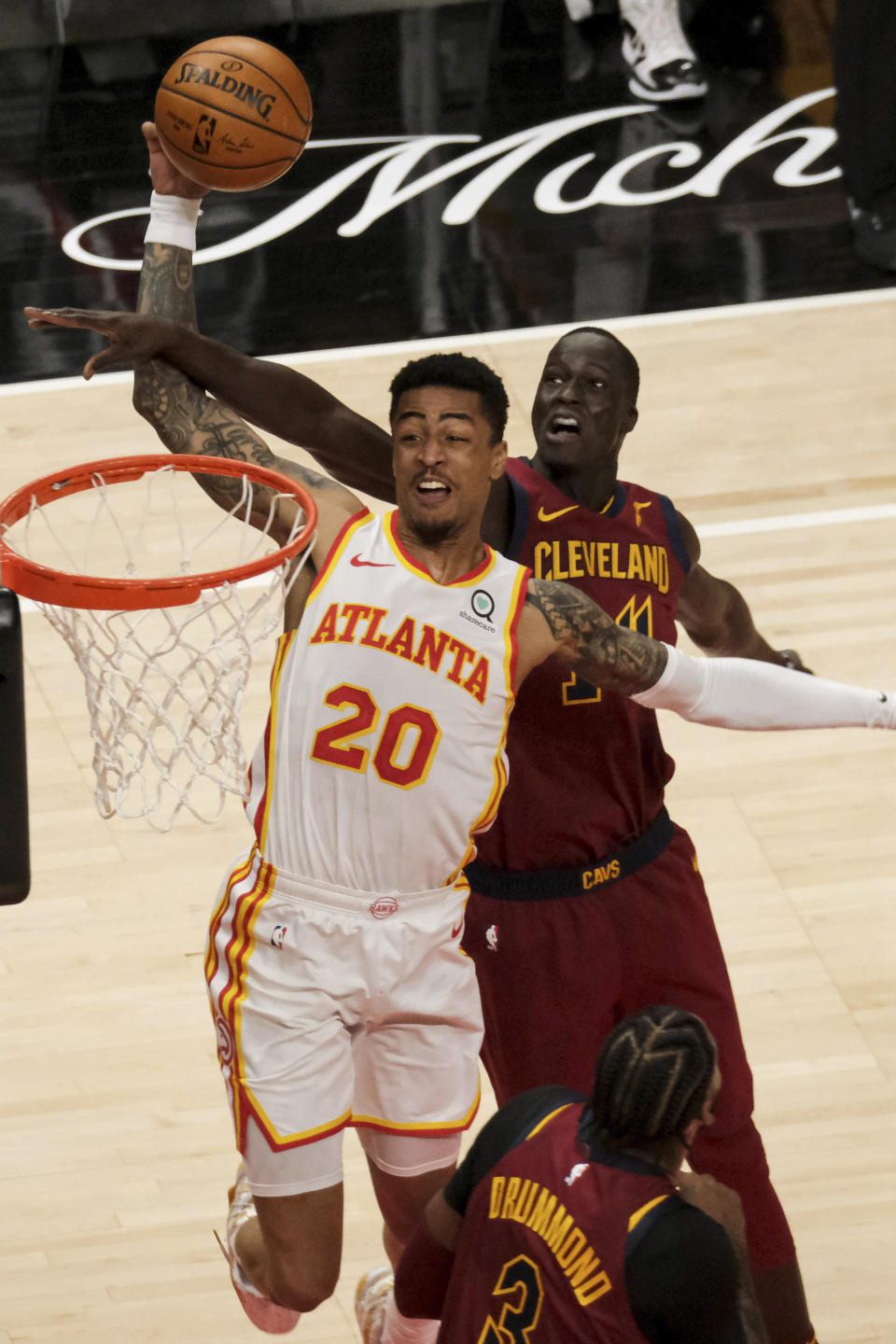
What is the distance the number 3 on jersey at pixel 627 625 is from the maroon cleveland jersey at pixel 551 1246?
1.43 meters

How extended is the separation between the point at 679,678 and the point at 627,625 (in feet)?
1.41

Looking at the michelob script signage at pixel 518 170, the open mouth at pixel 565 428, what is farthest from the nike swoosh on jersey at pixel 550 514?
the michelob script signage at pixel 518 170

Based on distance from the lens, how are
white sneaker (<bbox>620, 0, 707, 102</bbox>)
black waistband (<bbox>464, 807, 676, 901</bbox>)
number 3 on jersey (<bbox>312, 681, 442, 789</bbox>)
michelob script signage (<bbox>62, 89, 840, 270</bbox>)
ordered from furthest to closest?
white sneaker (<bbox>620, 0, 707, 102</bbox>)
michelob script signage (<bbox>62, 89, 840, 270</bbox>)
black waistband (<bbox>464, 807, 676, 901</bbox>)
number 3 on jersey (<bbox>312, 681, 442, 789</bbox>)

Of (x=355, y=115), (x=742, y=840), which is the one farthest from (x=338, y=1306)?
(x=355, y=115)

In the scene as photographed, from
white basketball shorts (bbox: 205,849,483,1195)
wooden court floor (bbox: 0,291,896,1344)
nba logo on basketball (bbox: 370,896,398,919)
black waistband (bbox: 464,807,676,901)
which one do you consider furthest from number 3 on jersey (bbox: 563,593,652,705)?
wooden court floor (bbox: 0,291,896,1344)

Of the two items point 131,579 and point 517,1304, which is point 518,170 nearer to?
point 131,579

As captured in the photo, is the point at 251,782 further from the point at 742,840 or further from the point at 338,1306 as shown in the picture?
the point at 742,840

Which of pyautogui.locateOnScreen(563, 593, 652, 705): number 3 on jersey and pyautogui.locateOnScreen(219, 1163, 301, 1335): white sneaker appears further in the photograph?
pyautogui.locateOnScreen(563, 593, 652, 705): number 3 on jersey

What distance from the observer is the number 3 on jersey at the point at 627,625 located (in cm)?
475

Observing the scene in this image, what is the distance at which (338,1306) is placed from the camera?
5004mm

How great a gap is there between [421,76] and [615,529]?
307 inches

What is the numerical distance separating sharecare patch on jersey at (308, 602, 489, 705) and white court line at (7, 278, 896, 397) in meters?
4.89

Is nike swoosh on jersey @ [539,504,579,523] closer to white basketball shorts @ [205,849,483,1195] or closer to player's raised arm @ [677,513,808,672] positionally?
player's raised arm @ [677,513,808,672]

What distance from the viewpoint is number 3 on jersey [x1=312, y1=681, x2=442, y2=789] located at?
4.25 m
